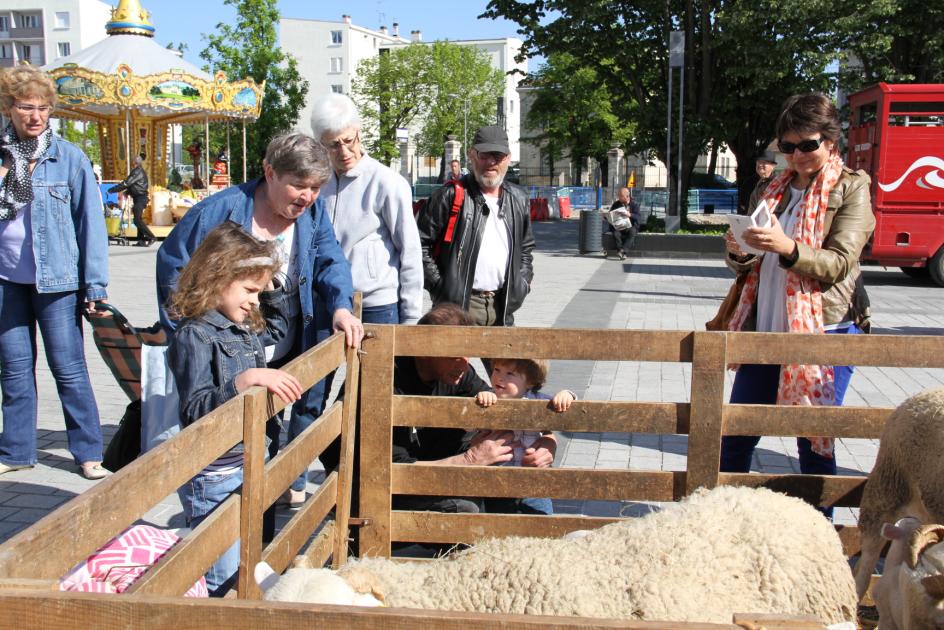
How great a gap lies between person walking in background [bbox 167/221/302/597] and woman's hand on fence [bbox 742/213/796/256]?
1.81m

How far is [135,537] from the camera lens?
241cm

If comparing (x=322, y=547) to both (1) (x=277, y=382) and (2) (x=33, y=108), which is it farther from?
(2) (x=33, y=108)

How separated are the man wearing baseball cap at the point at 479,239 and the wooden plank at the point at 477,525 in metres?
1.54

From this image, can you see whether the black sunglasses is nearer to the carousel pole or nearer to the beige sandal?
the beige sandal

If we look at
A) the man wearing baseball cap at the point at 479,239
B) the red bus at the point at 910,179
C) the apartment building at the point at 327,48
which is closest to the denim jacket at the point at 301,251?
the man wearing baseball cap at the point at 479,239

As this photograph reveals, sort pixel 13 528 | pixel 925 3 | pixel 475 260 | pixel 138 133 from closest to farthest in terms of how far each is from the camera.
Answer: pixel 13 528 < pixel 475 260 < pixel 925 3 < pixel 138 133

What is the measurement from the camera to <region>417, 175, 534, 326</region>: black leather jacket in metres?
4.81

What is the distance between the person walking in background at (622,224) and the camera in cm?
1956

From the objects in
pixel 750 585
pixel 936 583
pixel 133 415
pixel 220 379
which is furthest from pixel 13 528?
pixel 936 583

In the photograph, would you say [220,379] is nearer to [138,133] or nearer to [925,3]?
[925,3]

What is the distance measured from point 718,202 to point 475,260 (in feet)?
107

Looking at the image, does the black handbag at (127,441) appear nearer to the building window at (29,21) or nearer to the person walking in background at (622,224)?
the person walking in background at (622,224)

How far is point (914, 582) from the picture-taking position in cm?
185

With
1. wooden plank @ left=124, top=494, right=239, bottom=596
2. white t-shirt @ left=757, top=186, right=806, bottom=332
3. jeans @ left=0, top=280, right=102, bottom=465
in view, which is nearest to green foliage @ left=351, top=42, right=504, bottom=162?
jeans @ left=0, top=280, right=102, bottom=465
